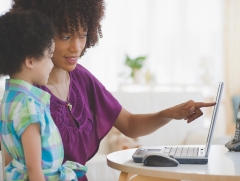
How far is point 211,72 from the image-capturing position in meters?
6.21

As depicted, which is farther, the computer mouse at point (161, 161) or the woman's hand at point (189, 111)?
the woman's hand at point (189, 111)

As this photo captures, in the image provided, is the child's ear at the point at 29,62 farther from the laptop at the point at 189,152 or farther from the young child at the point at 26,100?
the laptop at the point at 189,152

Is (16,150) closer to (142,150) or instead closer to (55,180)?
(55,180)

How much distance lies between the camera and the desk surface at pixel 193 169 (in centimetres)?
132

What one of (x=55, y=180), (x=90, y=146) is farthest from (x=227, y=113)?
(x=55, y=180)

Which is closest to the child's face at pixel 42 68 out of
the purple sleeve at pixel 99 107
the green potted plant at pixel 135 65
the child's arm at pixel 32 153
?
the child's arm at pixel 32 153

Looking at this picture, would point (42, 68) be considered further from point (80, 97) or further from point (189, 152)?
point (189, 152)

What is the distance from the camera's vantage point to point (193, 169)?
1392mm

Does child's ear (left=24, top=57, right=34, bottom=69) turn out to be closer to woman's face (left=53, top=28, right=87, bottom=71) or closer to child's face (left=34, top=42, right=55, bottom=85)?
child's face (left=34, top=42, right=55, bottom=85)

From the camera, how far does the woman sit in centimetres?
163

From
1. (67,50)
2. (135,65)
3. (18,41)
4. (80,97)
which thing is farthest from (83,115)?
(135,65)

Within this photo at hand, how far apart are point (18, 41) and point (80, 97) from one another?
47 cm

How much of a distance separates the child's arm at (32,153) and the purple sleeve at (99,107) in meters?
0.55

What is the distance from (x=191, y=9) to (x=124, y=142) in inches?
124
